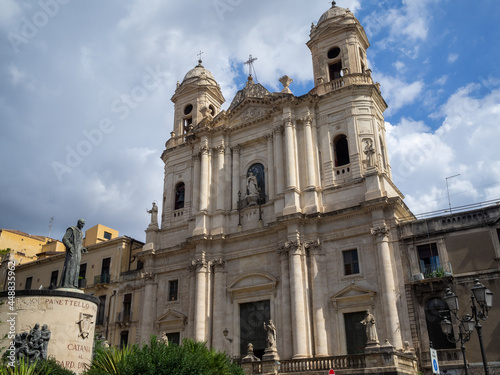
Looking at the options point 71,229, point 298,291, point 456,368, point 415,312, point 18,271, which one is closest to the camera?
point 71,229

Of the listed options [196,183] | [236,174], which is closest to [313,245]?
[236,174]

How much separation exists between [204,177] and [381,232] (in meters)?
12.5

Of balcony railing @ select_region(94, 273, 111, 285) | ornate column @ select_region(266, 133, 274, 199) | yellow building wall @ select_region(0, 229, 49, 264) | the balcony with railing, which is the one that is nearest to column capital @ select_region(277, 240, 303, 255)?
ornate column @ select_region(266, 133, 274, 199)

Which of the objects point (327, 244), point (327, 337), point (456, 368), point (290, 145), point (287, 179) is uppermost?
point (290, 145)

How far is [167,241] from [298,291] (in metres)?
11.3

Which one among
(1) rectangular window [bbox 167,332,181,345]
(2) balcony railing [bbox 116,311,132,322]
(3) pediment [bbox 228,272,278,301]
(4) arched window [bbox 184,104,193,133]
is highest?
(4) arched window [bbox 184,104,193,133]

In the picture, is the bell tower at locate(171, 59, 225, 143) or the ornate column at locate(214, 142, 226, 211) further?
the bell tower at locate(171, 59, 225, 143)

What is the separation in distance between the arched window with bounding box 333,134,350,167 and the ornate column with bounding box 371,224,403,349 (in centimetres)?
578

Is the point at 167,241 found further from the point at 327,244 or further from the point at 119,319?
the point at 327,244

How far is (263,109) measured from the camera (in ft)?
107

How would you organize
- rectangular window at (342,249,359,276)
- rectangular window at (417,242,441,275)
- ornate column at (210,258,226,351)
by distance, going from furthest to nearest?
ornate column at (210,258,226,351) < rectangular window at (342,249,359,276) < rectangular window at (417,242,441,275)

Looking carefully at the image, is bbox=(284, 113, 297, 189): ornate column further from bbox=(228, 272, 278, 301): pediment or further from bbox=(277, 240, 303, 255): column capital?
bbox=(228, 272, 278, 301): pediment

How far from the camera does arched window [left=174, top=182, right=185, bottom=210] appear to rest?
34375mm

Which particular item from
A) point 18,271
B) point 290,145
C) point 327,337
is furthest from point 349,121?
point 18,271
